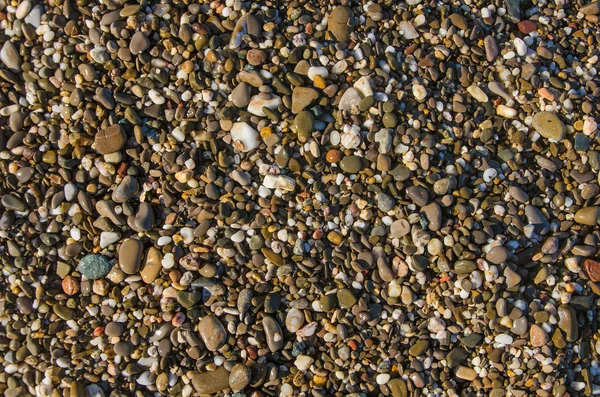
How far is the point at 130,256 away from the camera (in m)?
2.07


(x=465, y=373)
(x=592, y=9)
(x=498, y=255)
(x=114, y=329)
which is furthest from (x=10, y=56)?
(x=592, y=9)

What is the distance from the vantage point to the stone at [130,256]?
2.07m

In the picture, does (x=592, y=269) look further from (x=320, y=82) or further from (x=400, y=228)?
(x=320, y=82)

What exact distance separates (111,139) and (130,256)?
48 cm

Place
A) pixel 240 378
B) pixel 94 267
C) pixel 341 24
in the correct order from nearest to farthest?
pixel 240 378 → pixel 94 267 → pixel 341 24

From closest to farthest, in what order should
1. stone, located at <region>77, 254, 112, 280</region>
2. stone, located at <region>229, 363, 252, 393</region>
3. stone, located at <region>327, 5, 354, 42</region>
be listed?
stone, located at <region>229, 363, 252, 393</region> → stone, located at <region>77, 254, 112, 280</region> → stone, located at <region>327, 5, 354, 42</region>

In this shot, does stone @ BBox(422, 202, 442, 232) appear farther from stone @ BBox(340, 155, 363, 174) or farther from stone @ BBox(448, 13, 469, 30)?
stone @ BBox(448, 13, 469, 30)

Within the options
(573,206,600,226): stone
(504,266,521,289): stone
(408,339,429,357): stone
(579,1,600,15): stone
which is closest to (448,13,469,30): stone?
(579,1,600,15): stone

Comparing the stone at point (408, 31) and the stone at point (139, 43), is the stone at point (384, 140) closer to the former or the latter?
the stone at point (408, 31)

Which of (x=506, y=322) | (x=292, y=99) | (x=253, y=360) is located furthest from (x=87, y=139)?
(x=506, y=322)

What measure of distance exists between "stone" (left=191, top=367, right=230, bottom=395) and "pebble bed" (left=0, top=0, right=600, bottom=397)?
0.01 meters

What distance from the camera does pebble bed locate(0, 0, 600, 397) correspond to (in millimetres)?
2041

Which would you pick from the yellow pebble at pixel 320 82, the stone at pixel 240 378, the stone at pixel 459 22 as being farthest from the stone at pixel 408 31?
the stone at pixel 240 378

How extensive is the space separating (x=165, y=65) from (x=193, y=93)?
0.17 m
